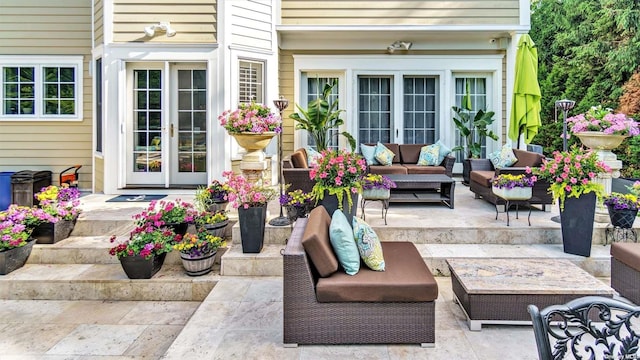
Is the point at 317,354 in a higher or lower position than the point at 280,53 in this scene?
lower

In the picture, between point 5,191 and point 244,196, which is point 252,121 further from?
point 5,191

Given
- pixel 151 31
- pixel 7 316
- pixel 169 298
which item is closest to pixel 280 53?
pixel 151 31

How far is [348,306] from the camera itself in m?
2.90

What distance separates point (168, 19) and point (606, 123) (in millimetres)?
6409

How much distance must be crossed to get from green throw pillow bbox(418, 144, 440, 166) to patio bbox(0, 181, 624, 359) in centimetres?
156

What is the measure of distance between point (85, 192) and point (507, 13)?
28.1 feet

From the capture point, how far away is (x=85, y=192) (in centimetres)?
803

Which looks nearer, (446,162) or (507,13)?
(446,162)

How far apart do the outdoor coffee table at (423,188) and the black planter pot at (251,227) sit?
2100mm

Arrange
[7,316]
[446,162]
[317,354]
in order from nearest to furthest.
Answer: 1. [317,354]
2. [7,316]
3. [446,162]

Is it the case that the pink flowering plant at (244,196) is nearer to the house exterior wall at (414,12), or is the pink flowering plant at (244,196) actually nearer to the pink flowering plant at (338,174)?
the pink flowering plant at (338,174)

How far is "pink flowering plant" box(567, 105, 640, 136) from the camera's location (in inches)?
192

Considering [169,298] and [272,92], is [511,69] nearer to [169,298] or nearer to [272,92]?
[272,92]

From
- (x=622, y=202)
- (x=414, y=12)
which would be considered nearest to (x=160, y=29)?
(x=414, y=12)
